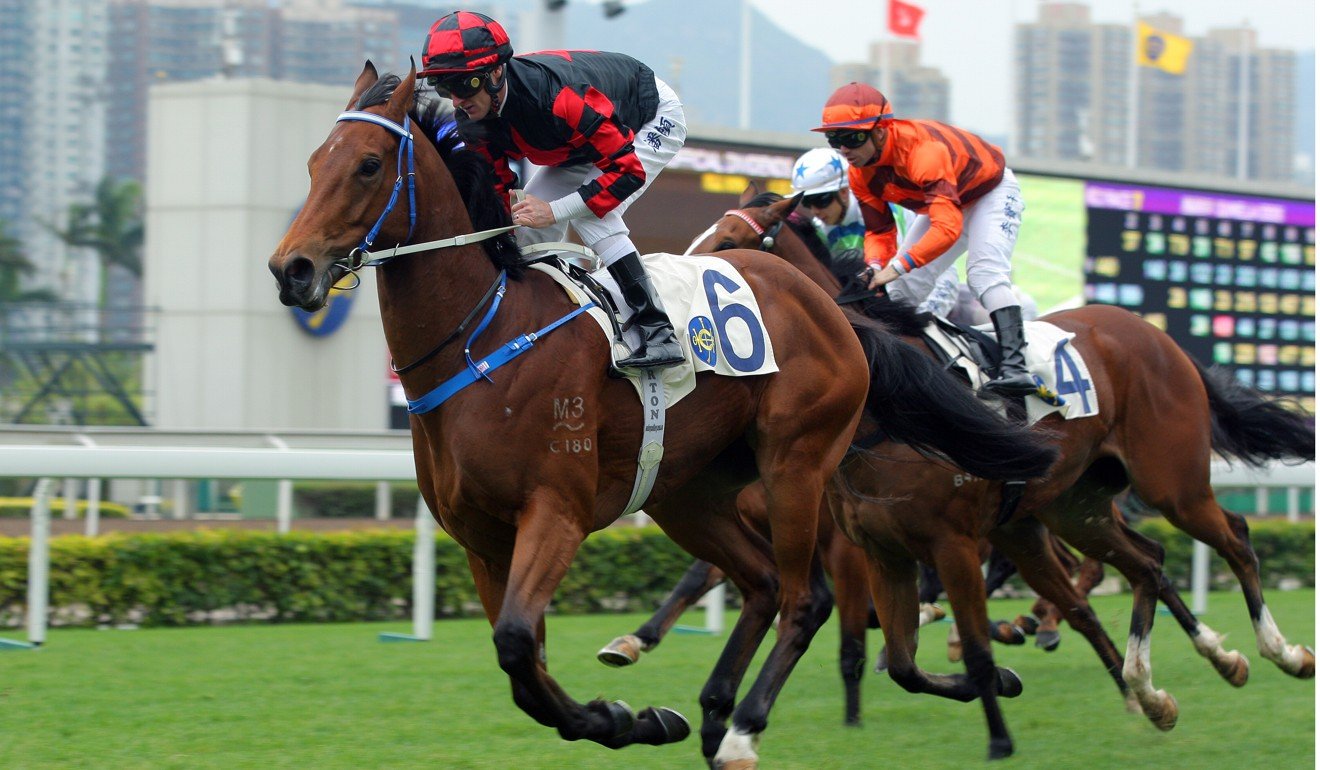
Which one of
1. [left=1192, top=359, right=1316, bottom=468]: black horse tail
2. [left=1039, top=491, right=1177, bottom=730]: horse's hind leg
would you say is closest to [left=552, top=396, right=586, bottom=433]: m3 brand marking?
[left=1039, top=491, right=1177, bottom=730]: horse's hind leg

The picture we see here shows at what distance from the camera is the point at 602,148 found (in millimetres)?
3658

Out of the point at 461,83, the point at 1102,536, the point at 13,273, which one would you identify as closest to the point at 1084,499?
the point at 1102,536

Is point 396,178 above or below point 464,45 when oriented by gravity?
below

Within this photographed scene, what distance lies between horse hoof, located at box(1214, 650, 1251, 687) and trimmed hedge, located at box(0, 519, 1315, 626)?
3.55m

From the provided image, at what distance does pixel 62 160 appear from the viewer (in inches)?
1991

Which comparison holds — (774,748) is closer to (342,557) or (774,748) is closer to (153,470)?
(153,470)

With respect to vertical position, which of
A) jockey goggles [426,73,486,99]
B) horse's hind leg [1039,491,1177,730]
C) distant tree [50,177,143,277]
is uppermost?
distant tree [50,177,143,277]

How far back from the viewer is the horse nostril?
3.13 metres

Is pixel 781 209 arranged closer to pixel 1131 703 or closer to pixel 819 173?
pixel 819 173

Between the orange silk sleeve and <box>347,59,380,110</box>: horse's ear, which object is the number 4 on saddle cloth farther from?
<box>347,59,380,110</box>: horse's ear

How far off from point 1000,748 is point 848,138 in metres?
1.86

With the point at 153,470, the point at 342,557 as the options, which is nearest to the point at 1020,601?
the point at 342,557

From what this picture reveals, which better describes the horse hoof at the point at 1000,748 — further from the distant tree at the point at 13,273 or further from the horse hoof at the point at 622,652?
the distant tree at the point at 13,273

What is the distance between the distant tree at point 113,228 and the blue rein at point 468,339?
3691 cm
